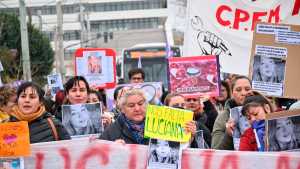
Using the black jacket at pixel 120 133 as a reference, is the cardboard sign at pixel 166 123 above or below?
above

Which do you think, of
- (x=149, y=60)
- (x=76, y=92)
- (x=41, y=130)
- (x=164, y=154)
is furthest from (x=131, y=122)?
(x=149, y=60)

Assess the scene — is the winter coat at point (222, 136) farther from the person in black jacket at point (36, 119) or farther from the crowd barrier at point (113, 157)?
the person in black jacket at point (36, 119)

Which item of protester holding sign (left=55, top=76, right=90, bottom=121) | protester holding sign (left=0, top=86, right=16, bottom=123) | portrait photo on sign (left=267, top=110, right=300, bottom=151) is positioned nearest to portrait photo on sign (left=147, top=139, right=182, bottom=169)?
portrait photo on sign (left=267, top=110, right=300, bottom=151)

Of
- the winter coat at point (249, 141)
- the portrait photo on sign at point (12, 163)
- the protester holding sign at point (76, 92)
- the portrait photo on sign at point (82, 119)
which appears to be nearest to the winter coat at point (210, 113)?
the protester holding sign at point (76, 92)

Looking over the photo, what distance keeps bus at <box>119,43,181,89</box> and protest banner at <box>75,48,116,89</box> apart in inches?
423

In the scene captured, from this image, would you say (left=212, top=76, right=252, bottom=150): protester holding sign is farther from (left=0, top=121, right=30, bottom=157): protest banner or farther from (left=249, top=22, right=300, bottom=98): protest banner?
(left=0, top=121, right=30, bottom=157): protest banner

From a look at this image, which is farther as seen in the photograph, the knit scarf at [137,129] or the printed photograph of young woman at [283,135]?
the knit scarf at [137,129]

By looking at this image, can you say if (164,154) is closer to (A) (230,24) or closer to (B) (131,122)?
(B) (131,122)

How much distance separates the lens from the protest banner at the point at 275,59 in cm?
514

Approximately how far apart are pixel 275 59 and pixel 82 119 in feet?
5.78

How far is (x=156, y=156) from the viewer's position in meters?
4.75

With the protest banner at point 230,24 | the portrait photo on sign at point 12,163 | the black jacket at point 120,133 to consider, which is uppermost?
the protest banner at point 230,24

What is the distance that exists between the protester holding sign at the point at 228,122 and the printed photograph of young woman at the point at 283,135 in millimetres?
697

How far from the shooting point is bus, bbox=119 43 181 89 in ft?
68.8
